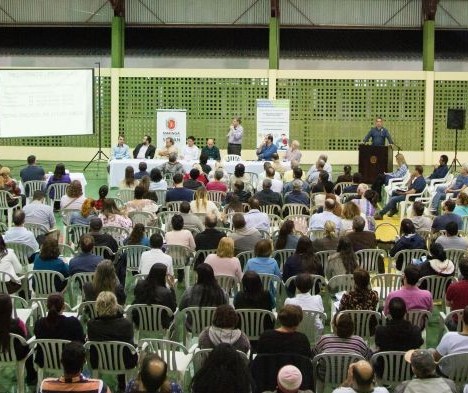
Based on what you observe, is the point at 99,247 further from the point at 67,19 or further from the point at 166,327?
the point at 67,19

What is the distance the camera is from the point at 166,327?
873cm

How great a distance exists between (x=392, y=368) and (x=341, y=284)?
7.21 ft

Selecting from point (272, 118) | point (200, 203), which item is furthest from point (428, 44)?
point (200, 203)

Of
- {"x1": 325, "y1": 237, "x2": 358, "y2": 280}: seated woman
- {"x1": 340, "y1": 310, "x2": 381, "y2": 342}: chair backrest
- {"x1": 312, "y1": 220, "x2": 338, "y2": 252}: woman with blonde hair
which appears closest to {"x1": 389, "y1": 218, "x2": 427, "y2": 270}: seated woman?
{"x1": 312, "y1": 220, "x2": 338, "y2": 252}: woman with blonde hair

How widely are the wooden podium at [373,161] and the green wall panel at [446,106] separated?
255 inches

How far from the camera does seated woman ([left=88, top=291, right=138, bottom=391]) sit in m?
7.80

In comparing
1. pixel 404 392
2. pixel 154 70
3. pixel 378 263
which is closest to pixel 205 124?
pixel 154 70

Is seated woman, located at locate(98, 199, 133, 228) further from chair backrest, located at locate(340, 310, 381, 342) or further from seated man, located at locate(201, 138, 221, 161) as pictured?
seated man, located at locate(201, 138, 221, 161)

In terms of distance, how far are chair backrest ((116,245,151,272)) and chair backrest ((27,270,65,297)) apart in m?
1.23

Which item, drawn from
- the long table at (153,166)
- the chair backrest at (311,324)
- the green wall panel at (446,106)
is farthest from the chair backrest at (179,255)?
the green wall panel at (446,106)

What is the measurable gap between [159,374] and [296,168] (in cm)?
1007

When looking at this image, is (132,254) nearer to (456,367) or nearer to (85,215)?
(85,215)

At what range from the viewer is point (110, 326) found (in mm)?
7848

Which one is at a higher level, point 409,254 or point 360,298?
point 409,254
